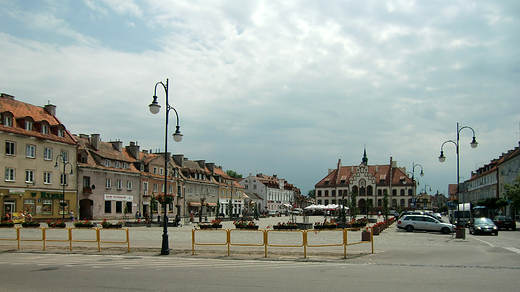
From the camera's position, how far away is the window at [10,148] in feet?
140

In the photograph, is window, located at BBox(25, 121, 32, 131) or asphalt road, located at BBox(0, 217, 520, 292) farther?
window, located at BBox(25, 121, 32, 131)

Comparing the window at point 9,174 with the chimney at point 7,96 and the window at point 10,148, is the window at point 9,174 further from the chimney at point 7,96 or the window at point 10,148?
the chimney at point 7,96

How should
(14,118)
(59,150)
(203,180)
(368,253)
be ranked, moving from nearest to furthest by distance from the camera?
1. (368,253)
2. (14,118)
3. (59,150)
4. (203,180)

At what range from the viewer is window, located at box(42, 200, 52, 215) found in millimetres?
46250

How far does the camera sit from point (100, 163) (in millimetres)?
56750

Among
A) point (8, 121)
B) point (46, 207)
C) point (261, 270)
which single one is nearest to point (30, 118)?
point (8, 121)

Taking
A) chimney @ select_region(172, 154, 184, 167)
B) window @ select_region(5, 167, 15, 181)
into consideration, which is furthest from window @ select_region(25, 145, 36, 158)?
chimney @ select_region(172, 154, 184, 167)

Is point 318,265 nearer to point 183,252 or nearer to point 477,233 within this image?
point 183,252

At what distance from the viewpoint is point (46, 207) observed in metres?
46.6

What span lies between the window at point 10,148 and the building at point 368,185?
3350 inches

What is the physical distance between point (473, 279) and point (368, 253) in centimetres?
662

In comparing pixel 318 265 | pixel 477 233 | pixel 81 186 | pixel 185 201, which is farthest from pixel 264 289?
pixel 185 201

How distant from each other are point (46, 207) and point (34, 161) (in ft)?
17.0

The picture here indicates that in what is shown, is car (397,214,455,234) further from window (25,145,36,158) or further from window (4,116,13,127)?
window (4,116,13,127)
